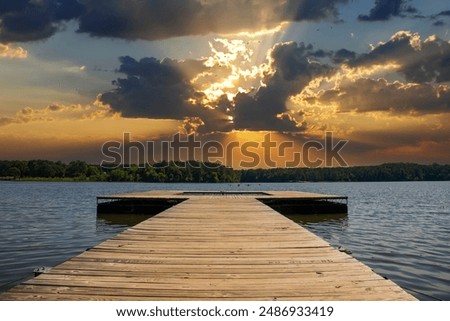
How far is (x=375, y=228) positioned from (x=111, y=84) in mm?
16115

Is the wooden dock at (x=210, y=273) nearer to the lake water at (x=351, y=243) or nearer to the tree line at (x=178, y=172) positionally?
the lake water at (x=351, y=243)

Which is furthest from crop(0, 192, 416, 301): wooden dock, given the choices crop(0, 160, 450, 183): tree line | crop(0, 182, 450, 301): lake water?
crop(0, 160, 450, 183): tree line

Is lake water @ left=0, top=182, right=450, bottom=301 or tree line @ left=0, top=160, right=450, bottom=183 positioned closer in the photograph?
lake water @ left=0, top=182, right=450, bottom=301

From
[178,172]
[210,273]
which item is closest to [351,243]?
[210,273]

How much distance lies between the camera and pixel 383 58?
10484mm

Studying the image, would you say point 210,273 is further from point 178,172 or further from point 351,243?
point 178,172

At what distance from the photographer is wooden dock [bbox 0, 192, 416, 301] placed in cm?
469

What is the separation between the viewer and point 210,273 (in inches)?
223

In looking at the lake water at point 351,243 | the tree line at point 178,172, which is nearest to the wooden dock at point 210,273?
the lake water at point 351,243

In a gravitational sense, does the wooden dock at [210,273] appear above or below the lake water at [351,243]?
above

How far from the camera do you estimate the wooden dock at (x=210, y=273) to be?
4688 millimetres

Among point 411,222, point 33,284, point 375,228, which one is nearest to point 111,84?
point 33,284

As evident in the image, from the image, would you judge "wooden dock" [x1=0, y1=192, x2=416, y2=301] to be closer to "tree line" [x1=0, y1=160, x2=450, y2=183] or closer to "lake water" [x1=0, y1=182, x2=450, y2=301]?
"lake water" [x1=0, y1=182, x2=450, y2=301]

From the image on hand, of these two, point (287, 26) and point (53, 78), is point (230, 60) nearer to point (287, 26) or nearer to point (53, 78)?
point (287, 26)
